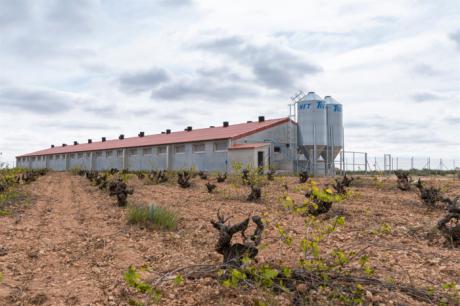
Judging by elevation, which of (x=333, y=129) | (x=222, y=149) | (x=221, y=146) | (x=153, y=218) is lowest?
(x=153, y=218)

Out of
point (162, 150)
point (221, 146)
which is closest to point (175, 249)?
point (221, 146)

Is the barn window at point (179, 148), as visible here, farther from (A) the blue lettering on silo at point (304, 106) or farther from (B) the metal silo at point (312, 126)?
(A) the blue lettering on silo at point (304, 106)

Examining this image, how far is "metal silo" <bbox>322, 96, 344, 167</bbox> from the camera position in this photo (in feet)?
95.3

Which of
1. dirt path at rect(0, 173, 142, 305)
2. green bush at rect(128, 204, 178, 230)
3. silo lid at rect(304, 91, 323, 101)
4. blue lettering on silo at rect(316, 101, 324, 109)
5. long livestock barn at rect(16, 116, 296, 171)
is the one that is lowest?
dirt path at rect(0, 173, 142, 305)

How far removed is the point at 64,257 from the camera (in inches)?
233

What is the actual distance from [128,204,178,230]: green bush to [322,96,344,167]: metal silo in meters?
22.9

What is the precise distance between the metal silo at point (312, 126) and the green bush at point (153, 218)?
22.2m

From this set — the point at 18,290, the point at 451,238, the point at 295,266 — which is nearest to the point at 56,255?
the point at 18,290

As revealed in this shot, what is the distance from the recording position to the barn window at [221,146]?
2746 centimetres

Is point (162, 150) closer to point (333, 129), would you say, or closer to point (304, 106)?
point (304, 106)

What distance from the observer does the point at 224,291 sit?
13.6ft

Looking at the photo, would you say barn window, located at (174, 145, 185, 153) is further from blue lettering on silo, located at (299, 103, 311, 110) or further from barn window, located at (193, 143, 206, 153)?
blue lettering on silo, located at (299, 103, 311, 110)

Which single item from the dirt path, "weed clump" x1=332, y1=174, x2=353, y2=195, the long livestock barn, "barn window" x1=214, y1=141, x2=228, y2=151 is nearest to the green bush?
the dirt path

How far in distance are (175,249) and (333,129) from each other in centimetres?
2492
